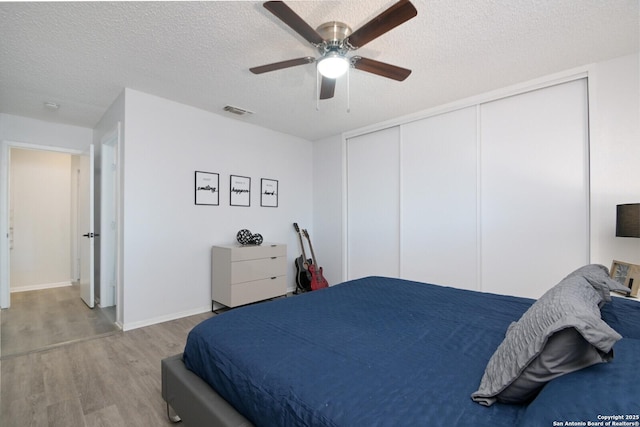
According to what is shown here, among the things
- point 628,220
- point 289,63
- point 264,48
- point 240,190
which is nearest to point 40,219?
point 240,190

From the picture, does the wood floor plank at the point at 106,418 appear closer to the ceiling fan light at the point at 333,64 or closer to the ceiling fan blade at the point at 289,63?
the ceiling fan blade at the point at 289,63

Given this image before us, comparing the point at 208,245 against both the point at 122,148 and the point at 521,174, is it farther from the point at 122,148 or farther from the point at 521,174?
the point at 521,174

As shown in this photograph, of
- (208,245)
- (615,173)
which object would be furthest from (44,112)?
(615,173)

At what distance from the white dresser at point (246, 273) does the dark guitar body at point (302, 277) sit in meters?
0.52

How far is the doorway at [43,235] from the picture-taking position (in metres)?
3.46

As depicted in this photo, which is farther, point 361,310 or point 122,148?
point 122,148

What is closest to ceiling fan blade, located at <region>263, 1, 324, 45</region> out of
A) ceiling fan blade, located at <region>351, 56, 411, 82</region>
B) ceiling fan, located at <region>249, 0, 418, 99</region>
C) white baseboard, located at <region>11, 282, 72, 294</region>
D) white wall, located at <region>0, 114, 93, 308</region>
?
ceiling fan, located at <region>249, 0, 418, 99</region>

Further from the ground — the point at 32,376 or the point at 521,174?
the point at 521,174

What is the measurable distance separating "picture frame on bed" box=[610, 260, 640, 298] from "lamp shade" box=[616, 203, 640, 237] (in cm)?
24

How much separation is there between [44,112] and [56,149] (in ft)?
1.66

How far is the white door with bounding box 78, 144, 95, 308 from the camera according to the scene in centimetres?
343

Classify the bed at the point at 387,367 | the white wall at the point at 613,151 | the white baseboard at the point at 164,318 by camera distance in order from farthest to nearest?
1. the white baseboard at the point at 164,318
2. the white wall at the point at 613,151
3. the bed at the point at 387,367

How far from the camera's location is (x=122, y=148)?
290cm

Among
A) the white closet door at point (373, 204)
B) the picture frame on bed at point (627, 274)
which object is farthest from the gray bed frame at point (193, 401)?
the white closet door at point (373, 204)
